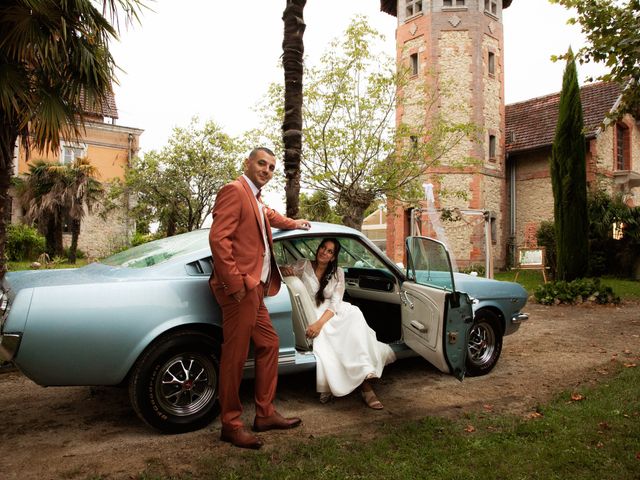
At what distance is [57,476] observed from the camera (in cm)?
290

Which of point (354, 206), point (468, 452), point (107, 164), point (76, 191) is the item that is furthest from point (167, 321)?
point (107, 164)

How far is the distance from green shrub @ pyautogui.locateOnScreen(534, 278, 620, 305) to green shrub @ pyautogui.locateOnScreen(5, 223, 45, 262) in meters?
20.3

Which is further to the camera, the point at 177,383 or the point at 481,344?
the point at 481,344

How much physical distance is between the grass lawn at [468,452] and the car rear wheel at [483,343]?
107 centimetres

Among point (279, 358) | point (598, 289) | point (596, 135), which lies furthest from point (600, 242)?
point (279, 358)

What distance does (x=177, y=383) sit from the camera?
3.48 meters

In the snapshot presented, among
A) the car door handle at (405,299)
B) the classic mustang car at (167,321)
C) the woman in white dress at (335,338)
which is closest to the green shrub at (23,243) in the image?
A: the classic mustang car at (167,321)

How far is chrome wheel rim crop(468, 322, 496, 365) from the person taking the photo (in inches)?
197

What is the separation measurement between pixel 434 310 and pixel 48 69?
5.51 metres

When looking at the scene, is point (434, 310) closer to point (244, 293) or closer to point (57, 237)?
point (244, 293)

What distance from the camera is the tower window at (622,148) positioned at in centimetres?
2334

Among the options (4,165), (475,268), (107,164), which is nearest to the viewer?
(4,165)

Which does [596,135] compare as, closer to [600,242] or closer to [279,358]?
[600,242]

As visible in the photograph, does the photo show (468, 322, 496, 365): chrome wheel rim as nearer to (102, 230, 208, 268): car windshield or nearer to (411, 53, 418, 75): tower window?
(102, 230, 208, 268): car windshield
